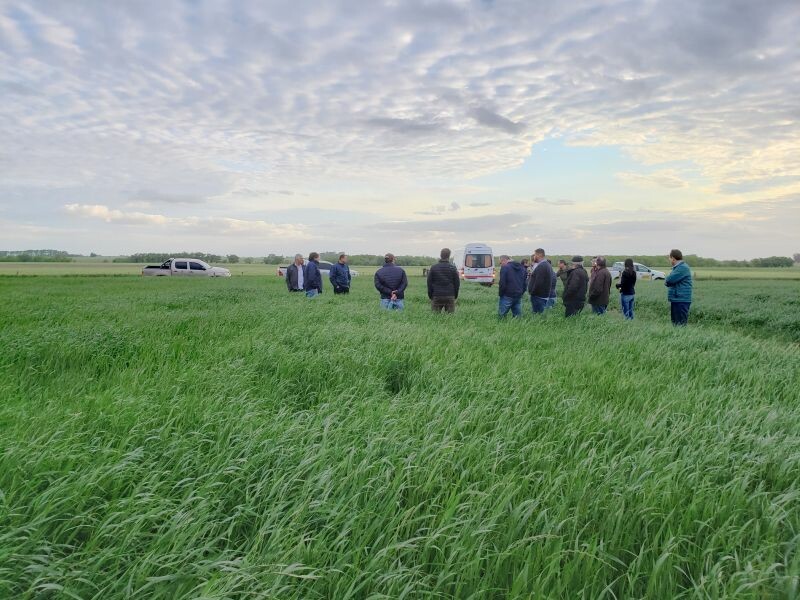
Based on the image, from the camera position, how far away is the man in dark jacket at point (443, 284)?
12.0 metres

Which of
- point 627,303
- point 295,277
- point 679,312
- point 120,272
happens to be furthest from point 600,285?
point 120,272

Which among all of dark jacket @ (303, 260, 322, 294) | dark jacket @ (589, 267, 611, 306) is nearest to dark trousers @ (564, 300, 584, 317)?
dark jacket @ (589, 267, 611, 306)

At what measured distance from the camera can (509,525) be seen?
2393mm

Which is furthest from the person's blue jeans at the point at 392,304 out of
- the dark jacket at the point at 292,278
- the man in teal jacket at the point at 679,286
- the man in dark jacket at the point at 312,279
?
the man in teal jacket at the point at 679,286

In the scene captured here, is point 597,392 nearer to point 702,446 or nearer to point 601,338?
point 702,446

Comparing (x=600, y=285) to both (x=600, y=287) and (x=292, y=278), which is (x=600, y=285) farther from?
(x=292, y=278)

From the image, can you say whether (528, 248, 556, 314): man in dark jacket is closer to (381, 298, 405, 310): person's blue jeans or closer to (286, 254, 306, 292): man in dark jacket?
(381, 298, 405, 310): person's blue jeans

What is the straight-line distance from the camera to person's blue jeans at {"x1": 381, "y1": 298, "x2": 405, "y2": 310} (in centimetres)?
1287

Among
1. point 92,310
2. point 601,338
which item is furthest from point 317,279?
point 601,338

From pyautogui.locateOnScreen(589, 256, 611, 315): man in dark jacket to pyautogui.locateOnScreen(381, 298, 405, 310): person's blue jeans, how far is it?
5412 millimetres

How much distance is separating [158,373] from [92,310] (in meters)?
7.87

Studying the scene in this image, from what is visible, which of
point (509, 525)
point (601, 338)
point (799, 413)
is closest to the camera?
point (509, 525)

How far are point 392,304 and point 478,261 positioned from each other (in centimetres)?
2442

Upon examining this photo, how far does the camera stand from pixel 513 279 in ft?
39.2
